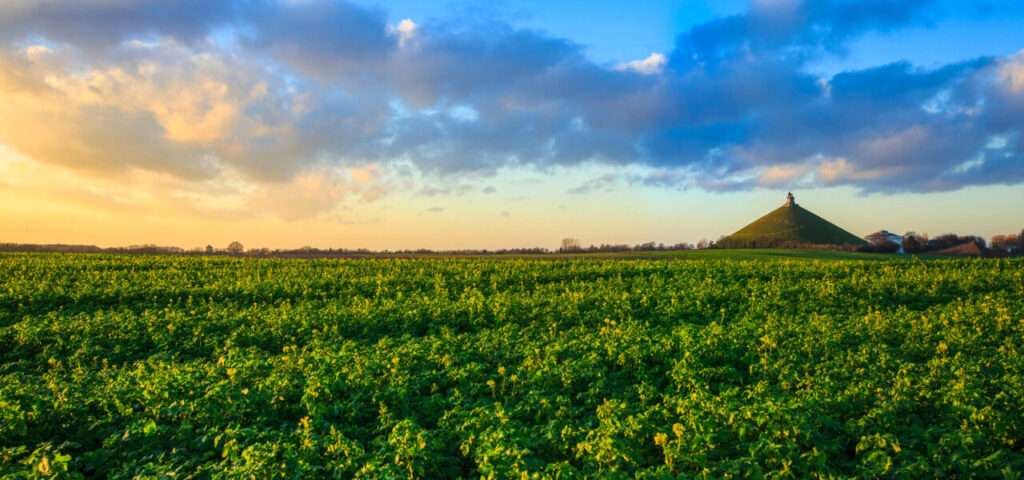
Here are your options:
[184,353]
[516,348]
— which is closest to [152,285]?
[184,353]

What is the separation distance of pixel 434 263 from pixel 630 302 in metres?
20.1

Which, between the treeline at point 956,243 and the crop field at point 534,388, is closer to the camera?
the crop field at point 534,388

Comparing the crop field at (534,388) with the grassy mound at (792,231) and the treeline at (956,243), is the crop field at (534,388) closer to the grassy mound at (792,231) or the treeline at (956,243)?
the treeline at (956,243)

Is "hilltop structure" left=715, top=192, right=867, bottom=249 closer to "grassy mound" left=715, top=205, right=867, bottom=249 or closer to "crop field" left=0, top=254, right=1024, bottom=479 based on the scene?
"grassy mound" left=715, top=205, right=867, bottom=249

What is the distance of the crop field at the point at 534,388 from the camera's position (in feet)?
24.6

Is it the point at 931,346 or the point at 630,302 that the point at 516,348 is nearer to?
the point at 630,302

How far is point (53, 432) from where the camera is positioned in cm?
960

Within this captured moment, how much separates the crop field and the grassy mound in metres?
122

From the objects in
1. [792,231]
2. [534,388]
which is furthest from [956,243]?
[534,388]

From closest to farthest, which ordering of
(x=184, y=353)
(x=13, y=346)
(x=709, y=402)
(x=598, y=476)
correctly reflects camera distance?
(x=598, y=476), (x=709, y=402), (x=184, y=353), (x=13, y=346)

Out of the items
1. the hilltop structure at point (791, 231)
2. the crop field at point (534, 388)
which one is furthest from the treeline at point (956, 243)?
the crop field at point (534, 388)

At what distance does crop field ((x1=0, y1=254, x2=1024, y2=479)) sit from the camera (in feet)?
24.6

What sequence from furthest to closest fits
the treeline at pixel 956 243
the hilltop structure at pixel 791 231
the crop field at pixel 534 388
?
the hilltop structure at pixel 791 231 → the treeline at pixel 956 243 → the crop field at pixel 534 388

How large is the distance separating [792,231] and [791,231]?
288 mm
